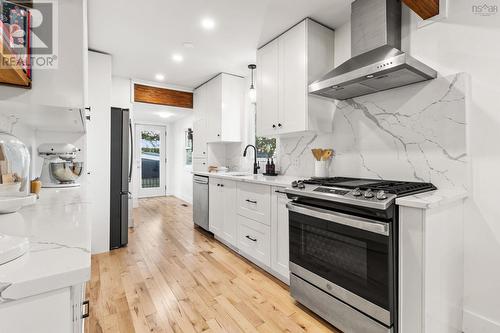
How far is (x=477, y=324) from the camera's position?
1615mm

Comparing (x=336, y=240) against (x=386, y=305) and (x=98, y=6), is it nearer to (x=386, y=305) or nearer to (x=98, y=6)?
(x=386, y=305)

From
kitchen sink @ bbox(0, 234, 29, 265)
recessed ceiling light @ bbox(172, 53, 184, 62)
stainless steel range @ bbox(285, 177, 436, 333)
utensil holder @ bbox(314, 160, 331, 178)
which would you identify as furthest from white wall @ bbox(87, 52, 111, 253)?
kitchen sink @ bbox(0, 234, 29, 265)

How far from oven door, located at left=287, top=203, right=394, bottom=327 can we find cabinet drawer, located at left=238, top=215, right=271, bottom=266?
19.6 inches

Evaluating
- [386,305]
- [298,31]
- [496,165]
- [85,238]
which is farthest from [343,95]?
[85,238]

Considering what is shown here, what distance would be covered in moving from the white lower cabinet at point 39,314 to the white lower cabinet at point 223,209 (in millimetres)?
2535

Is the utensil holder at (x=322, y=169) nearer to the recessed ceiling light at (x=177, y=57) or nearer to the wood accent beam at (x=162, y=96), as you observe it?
the recessed ceiling light at (x=177, y=57)

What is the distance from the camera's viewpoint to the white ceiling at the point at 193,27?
2260 mm

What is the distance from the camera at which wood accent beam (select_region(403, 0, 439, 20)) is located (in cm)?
167

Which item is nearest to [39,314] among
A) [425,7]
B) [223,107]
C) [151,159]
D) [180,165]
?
[425,7]

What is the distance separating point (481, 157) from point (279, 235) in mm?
1602

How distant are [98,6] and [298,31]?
1922mm

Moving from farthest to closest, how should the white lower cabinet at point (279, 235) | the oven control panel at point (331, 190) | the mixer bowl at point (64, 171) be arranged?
the white lower cabinet at point (279, 235), the mixer bowl at point (64, 171), the oven control panel at point (331, 190)

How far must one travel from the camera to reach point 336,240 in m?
1.66

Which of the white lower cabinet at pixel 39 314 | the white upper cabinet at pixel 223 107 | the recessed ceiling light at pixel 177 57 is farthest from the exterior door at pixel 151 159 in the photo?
the white lower cabinet at pixel 39 314
